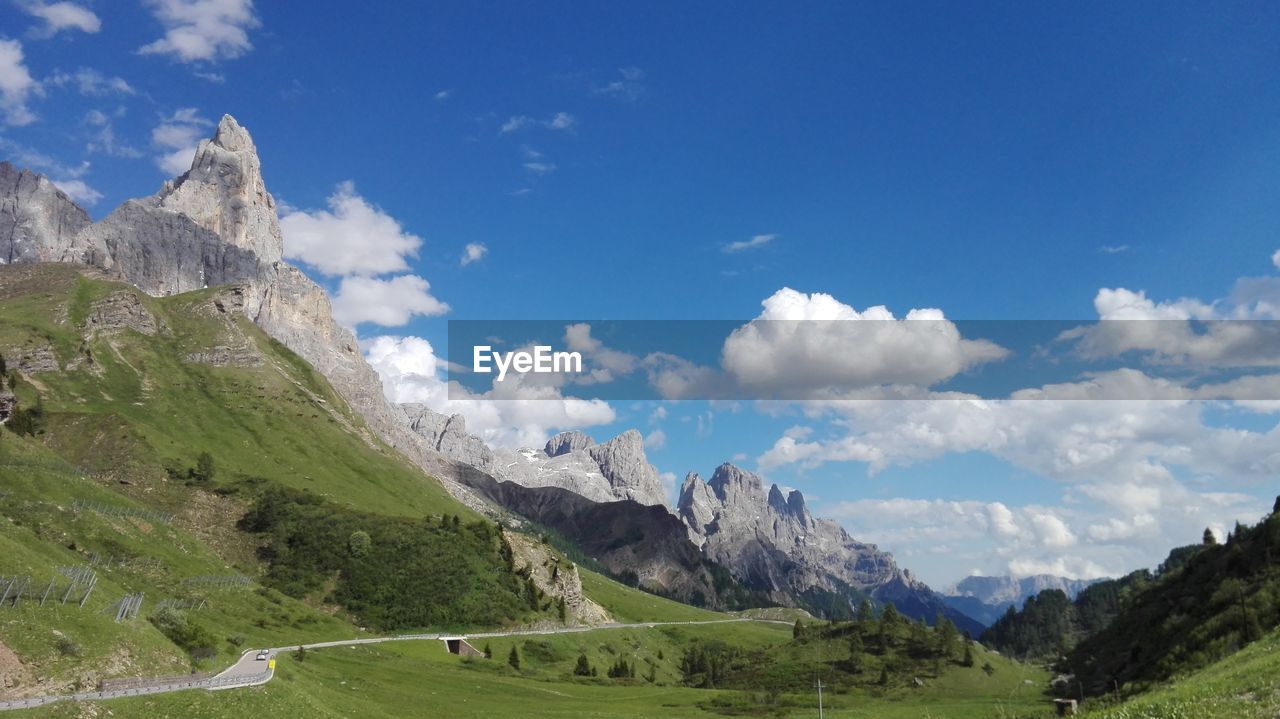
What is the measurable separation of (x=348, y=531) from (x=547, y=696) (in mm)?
96813

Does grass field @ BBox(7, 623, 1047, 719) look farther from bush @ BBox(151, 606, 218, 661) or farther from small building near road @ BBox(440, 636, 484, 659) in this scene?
bush @ BBox(151, 606, 218, 661)

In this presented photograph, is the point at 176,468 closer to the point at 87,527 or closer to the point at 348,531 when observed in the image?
the point at 348,531

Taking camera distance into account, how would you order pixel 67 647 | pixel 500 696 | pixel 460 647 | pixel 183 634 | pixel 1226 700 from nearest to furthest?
1. pixel 1226 700
2. pixel 67 647
3. pixel 183 634
4. pixel 500 696
5. pixel 460 647

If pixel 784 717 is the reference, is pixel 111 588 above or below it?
above

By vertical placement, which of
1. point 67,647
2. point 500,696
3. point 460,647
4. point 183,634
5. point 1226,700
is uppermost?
point 1226,700

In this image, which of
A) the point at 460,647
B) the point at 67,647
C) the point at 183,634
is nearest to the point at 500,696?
the point at 183,634

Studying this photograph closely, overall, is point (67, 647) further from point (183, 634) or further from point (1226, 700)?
point (1226, 700)

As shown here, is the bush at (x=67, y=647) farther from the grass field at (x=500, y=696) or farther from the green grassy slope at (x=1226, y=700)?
the green grassy slope at (x=1226, y=700)

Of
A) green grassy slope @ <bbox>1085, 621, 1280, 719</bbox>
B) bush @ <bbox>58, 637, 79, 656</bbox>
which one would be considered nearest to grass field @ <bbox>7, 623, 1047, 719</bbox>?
bush @ <bbox>58, 637, 79, 656</bbox>

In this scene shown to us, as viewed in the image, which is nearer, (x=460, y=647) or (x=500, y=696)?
(x=500, y=696)

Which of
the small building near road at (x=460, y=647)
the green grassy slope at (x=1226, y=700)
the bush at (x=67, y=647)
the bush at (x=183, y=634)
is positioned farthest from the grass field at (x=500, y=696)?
the green grassy slope at (x=1226, y=700)

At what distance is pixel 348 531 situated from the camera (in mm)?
176500

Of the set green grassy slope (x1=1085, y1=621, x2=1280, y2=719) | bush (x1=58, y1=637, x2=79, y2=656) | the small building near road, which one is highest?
green grassy slope (x1=1085, y1=621, x2=1280, y2=719)

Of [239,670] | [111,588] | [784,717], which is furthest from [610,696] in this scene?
[111,588]
